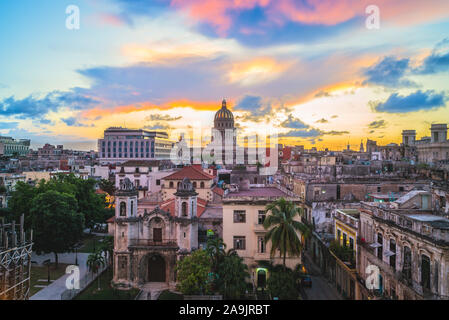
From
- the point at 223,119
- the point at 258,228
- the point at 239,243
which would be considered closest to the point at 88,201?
the point at 239,243

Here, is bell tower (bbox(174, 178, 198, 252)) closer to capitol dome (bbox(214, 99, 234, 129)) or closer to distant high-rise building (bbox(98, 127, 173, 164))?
capitol dome (bbox(214, 99, 234, 129))

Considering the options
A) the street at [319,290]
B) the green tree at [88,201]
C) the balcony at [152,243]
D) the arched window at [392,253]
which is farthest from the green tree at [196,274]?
the green tree at [88,201]

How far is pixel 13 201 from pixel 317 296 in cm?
4113

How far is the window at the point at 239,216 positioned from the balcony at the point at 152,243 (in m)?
6.72

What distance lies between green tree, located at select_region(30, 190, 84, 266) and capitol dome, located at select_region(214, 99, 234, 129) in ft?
368

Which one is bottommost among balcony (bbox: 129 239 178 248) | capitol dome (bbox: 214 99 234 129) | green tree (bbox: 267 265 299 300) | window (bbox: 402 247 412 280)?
green tree (bbox: 267 265 299 300)

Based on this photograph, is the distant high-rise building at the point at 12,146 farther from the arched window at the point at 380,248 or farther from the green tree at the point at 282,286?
the arched window at the point at 380,248

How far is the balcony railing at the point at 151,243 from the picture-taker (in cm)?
3288

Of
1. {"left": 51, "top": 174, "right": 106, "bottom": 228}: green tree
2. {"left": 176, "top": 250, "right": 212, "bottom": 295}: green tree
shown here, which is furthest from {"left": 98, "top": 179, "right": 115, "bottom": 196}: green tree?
{"left": 176, "top": 250, "right": 212, "bottom": 295}: green tree

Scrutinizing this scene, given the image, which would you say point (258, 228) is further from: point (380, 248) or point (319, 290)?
point (380, 248)

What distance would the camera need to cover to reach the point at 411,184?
146 feet

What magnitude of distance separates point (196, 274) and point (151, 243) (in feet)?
29.4

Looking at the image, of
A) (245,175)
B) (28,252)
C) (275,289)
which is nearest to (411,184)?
(275,289)

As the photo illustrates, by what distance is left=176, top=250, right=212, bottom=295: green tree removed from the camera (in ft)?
84.6
